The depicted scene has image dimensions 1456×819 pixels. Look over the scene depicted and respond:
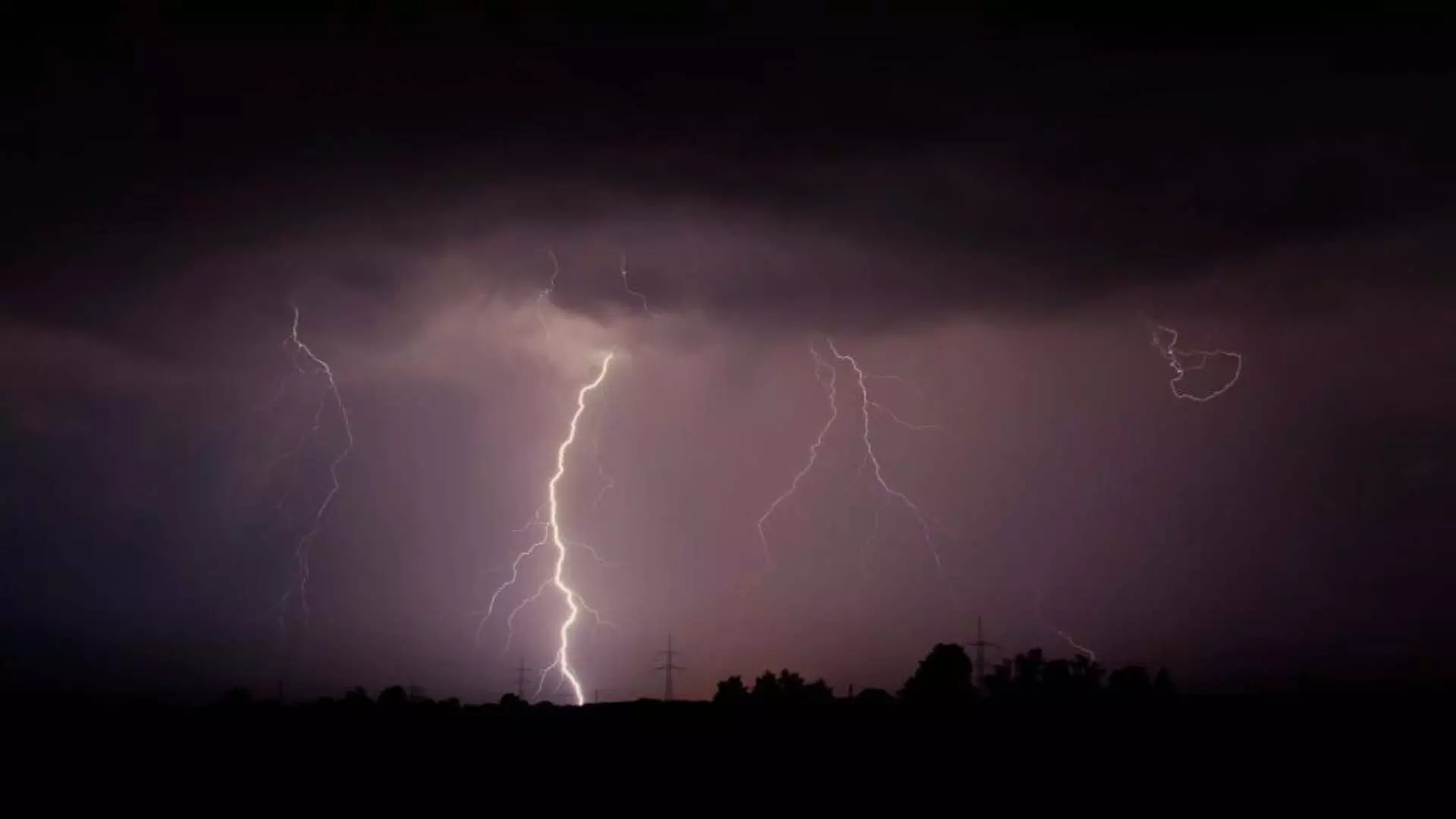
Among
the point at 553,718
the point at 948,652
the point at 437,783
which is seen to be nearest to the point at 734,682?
the point at 948,652

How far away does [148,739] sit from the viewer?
1764cm

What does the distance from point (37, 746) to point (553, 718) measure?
692cm

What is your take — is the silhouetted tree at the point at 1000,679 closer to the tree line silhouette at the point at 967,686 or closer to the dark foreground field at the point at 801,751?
the tree line silhouette at the point at 967,686

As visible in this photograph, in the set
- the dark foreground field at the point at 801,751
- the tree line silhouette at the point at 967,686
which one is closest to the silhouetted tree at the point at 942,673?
the tree line silhouette at the point at 967,686

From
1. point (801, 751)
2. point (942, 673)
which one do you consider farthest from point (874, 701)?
point (942, 673)

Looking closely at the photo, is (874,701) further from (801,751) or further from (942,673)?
(942,673)

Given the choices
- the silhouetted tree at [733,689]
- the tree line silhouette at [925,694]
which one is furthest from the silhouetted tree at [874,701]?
the silhouetted tree at [733,689]

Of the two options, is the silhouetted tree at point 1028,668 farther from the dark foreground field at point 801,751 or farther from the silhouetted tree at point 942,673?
the dark foreground field at point 801,751

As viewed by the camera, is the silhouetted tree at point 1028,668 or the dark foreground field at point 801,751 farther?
the silhouetted tree at point 1028,668

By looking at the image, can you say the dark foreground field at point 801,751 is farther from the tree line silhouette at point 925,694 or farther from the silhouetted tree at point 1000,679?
the silhouetted tree at point 1000,679

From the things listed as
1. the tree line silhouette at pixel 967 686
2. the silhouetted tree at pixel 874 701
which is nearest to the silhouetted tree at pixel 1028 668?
the tree line silhouette at pixel 967 686

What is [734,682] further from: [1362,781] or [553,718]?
[1362,781]

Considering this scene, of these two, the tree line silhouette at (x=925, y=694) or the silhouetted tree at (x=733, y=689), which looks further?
the silhouetted tree at (x=733, y=689)

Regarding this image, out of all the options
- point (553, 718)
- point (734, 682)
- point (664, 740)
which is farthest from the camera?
point (734, 682)
